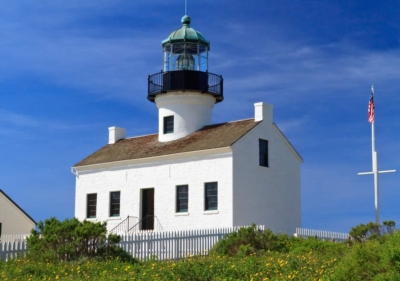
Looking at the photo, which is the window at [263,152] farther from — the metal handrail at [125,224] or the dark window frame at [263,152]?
the metal handrail at [125,224]

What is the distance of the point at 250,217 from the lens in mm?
25844

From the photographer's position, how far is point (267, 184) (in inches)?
1075

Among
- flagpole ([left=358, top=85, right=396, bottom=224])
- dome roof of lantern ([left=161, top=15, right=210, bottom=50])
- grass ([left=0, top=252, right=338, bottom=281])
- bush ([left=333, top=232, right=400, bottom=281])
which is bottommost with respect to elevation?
grass ([left=0, top=252, right=338, bottom=281])

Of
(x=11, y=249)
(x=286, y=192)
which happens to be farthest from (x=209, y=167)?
(x=11, y=249)

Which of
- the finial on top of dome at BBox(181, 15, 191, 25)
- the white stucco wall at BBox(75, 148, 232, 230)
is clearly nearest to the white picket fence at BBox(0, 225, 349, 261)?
the white stucco wall at BBox(75, 148, 232, 230)

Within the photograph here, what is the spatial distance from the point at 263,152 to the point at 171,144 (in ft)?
16.1

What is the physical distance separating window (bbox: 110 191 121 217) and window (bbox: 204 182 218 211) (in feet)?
19.4

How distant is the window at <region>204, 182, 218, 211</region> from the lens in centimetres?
2592

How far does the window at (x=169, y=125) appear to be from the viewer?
100 feet

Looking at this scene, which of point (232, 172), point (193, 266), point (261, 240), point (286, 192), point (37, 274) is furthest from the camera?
point (286, 192)

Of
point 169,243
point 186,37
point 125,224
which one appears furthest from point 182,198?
point 186,37

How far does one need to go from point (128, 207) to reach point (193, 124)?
547 cm

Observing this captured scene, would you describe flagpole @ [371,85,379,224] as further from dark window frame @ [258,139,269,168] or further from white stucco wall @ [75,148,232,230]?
white stucco wall @ [75,148,232,230]

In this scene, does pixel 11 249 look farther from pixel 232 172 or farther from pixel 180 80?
pixel 180 80
